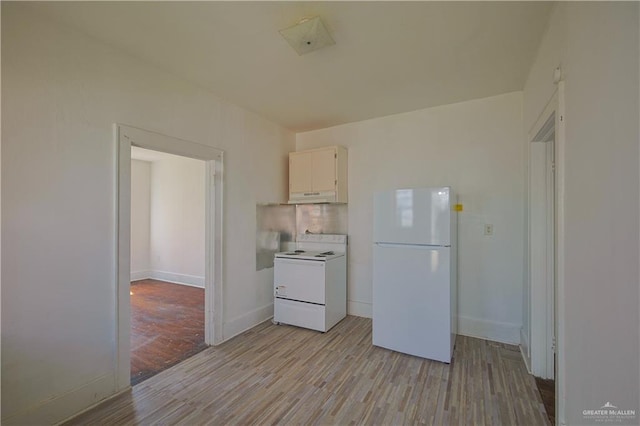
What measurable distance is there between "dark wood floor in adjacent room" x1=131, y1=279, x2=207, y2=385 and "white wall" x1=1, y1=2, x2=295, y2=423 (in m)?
0.54

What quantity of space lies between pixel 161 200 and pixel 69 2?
4.65m

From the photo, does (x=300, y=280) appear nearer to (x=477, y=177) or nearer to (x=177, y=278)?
(x=477, y=177)

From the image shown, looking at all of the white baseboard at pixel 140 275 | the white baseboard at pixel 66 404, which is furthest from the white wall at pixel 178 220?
the white baseboard at pixel 66 404

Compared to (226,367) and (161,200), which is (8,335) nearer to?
(226,367)

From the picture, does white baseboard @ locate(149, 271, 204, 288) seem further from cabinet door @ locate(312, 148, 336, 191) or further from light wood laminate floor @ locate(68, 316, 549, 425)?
cabinet door @ locate(312, 148, 336, 191)

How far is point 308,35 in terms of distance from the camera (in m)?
1.83

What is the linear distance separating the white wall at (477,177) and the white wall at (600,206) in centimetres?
152

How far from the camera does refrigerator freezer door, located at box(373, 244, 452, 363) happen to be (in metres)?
2.49

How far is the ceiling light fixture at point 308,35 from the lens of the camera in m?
1.73

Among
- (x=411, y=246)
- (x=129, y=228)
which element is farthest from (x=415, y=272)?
(x=129, y=228)

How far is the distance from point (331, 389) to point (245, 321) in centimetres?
144

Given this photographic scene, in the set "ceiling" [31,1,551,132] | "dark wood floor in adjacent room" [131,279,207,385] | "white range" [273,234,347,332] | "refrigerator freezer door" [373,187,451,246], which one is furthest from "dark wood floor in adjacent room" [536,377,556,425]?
"dark wood floor in adjacent room" [131,279,207,385]

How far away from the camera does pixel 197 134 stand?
270 cm

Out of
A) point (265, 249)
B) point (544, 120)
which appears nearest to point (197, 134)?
point (265, 249)
